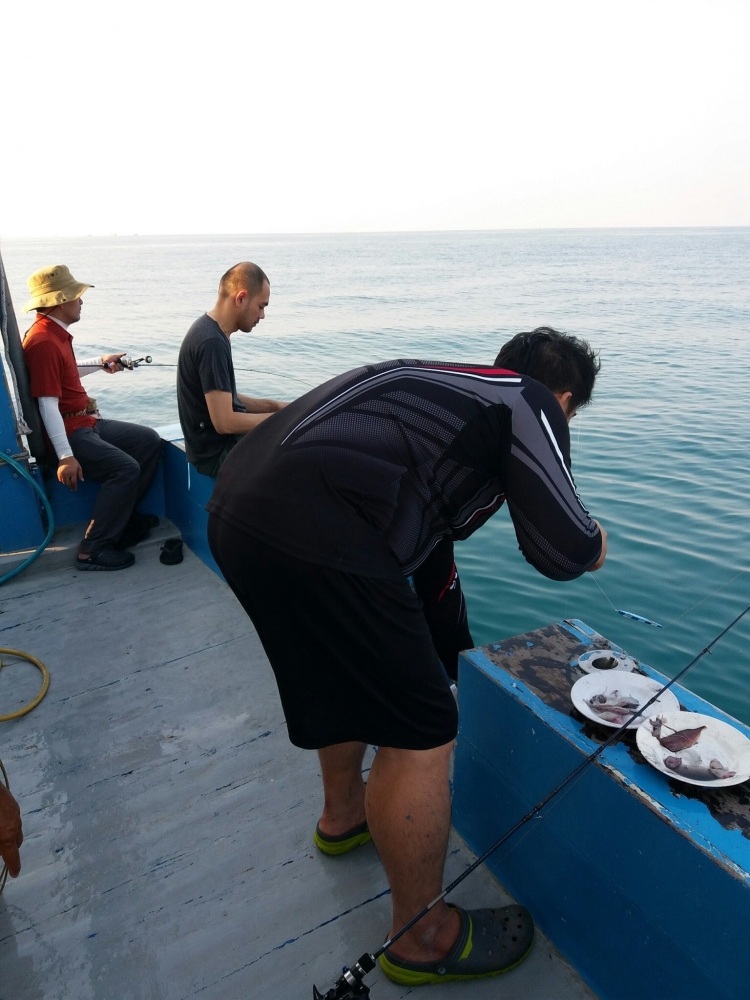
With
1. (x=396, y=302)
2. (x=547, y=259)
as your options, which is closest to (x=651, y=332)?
(x=396, y=302)

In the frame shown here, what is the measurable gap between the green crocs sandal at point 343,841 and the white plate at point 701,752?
956 millimetres

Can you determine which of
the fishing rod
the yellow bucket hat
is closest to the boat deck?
the fishing rod

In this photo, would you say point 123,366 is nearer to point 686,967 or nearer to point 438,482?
point 438,482

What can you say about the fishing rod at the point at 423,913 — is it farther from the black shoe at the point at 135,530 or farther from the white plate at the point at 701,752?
the black shoe at the point at 135,530

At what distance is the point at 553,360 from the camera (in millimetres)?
1778

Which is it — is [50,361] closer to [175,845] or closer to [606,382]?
[175,845]

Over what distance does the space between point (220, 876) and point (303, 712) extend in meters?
0.85

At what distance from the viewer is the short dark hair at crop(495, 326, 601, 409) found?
1779 millimetres

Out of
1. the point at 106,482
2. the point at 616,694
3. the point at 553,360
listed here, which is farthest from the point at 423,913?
the point at 106,482

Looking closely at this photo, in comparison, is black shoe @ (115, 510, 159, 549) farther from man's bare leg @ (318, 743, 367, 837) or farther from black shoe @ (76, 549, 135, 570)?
man's bare leg @ (318, 743, 367, 837)

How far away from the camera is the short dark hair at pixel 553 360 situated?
1.78 meters

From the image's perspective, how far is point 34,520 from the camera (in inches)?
164

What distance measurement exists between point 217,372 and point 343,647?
7.56 ft

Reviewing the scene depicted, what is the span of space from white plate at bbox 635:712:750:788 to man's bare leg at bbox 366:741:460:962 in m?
0.46
